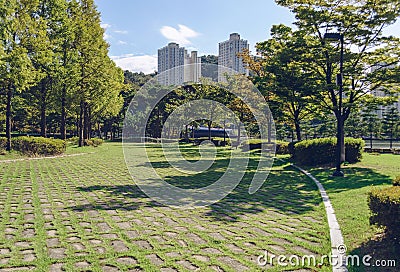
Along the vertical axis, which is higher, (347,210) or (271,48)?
(271,48)

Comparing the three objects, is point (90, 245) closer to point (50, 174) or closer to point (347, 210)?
point (347, 210)

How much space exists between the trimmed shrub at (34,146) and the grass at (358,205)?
13.9 m

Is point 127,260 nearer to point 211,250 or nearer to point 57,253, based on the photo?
point 57,253

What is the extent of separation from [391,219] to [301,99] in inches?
421

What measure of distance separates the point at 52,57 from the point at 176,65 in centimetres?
1242

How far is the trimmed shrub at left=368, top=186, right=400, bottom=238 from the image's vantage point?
3.86 meters

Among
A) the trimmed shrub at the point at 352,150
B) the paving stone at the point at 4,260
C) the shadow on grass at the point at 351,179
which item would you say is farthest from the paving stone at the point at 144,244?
the trimmed shrub at the point at 352,150

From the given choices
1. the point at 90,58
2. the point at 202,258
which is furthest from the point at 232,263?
the point at 90,58

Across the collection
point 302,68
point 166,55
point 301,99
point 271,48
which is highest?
point 166,55

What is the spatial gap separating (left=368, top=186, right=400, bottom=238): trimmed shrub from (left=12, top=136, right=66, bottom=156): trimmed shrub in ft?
57.0

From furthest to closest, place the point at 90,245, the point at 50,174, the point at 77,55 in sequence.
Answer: the point at 77,55 < the point at 50,174 < the point at 90,245

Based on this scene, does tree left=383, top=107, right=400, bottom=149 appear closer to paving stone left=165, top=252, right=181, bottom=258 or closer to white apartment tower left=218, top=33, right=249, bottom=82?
white apartment tower left=218, top=33, right=249, bottom=82

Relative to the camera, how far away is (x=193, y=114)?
3638 cm

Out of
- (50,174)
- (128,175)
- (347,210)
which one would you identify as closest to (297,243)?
(347,210)
